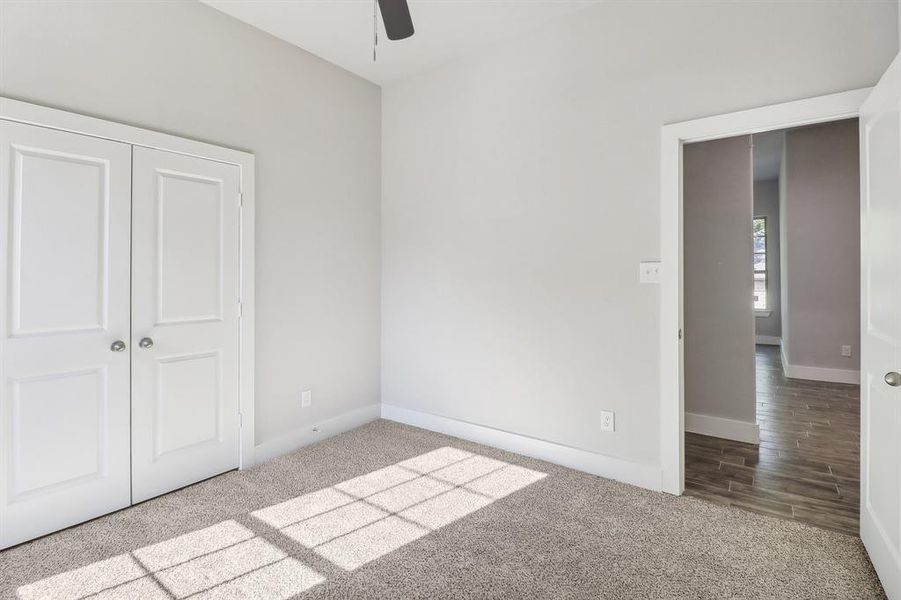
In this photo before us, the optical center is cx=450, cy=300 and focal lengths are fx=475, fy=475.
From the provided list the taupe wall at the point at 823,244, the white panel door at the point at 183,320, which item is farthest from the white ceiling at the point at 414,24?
the taupe wall at the point at 823,244

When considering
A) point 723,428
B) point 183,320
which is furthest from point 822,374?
point 183,320

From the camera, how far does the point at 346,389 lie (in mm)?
3912

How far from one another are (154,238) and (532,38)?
2.72 m

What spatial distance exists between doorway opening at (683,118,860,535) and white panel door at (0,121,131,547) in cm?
335

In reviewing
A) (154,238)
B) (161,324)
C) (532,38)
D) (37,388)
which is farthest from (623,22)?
(37,388)

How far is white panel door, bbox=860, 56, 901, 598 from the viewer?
171 centimetres

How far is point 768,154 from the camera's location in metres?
6.91

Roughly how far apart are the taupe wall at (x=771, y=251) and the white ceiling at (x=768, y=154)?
246 millimetres

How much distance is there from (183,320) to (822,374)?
22.5ft

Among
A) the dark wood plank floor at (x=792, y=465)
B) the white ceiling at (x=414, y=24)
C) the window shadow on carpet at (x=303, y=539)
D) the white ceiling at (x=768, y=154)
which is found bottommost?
the window shadow on carpet at (x=303, y=539)

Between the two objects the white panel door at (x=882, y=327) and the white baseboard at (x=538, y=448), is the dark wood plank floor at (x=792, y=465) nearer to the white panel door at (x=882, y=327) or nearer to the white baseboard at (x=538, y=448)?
the white baseboard at (x=538, y=448)

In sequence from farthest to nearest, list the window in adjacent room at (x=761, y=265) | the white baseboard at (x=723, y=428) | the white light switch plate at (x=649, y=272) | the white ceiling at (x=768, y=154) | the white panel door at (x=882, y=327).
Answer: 1. the window in adjacent room at (x=761, y=265)
2. the white ceiling at (x=768, y=154)
3. the white baseboard at (x=723, y=428)
4. the white light switch plate at (x=649, y=272)
5. the white panel door at (x=882, y=327)

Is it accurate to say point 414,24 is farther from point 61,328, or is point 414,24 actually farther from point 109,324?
point 61,328

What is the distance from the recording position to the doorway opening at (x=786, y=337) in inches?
116
